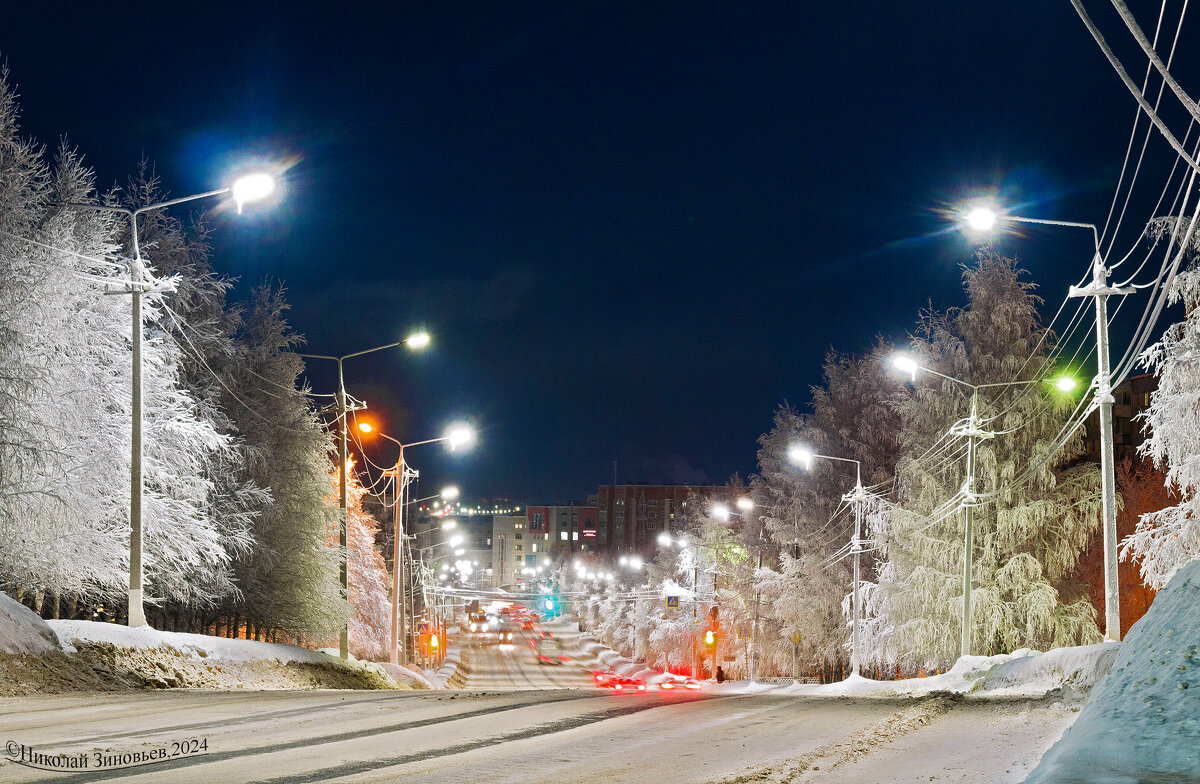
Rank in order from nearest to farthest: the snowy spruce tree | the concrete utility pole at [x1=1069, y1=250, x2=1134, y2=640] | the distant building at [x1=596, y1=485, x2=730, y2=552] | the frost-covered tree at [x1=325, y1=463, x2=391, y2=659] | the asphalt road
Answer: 1. the asphalt road
2. the concrete utility pole at [x1=1069, y1=250, x2=1134, y2=640]
3. the snowy spruce tree
4. the frost-covered tree at [x1=325, y1=463, x2=391, y2=659]
5. the distant building at [x1=596, y1=485, x2=730, y2=552]

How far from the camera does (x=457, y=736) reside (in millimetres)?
10484

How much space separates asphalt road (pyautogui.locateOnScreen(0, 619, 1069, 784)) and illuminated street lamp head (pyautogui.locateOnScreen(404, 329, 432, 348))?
1209 centimetres

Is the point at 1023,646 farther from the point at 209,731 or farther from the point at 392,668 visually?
the point at 209,731

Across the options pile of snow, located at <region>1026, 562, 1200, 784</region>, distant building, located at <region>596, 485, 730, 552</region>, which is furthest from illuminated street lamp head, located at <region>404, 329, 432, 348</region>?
distant building, located at <region>596, 485, 730, 552</region>

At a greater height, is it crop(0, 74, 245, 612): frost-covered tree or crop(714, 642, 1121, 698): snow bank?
crop(0, 74, 245, 612): frost-covered tree

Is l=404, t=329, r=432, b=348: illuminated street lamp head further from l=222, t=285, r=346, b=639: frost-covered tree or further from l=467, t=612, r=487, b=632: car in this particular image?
l=467, t=612, r=487, b=632: car

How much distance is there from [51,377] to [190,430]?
5117 mm

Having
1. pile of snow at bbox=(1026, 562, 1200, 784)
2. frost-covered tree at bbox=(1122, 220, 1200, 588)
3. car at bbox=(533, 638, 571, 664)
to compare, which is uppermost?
frost-covered tree at bbox=(1122, 220, 1200, 588)

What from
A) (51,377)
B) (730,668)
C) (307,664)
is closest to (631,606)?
(730,668)

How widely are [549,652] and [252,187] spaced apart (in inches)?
3775

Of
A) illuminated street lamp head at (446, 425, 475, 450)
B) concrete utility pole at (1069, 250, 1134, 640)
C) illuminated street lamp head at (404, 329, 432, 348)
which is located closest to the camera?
concrete utility pole at (1069, 250, 1134, 640)

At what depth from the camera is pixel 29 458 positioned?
22828mm

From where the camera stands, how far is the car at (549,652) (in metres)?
94.8

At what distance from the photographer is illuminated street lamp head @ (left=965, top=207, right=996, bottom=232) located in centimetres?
1645
